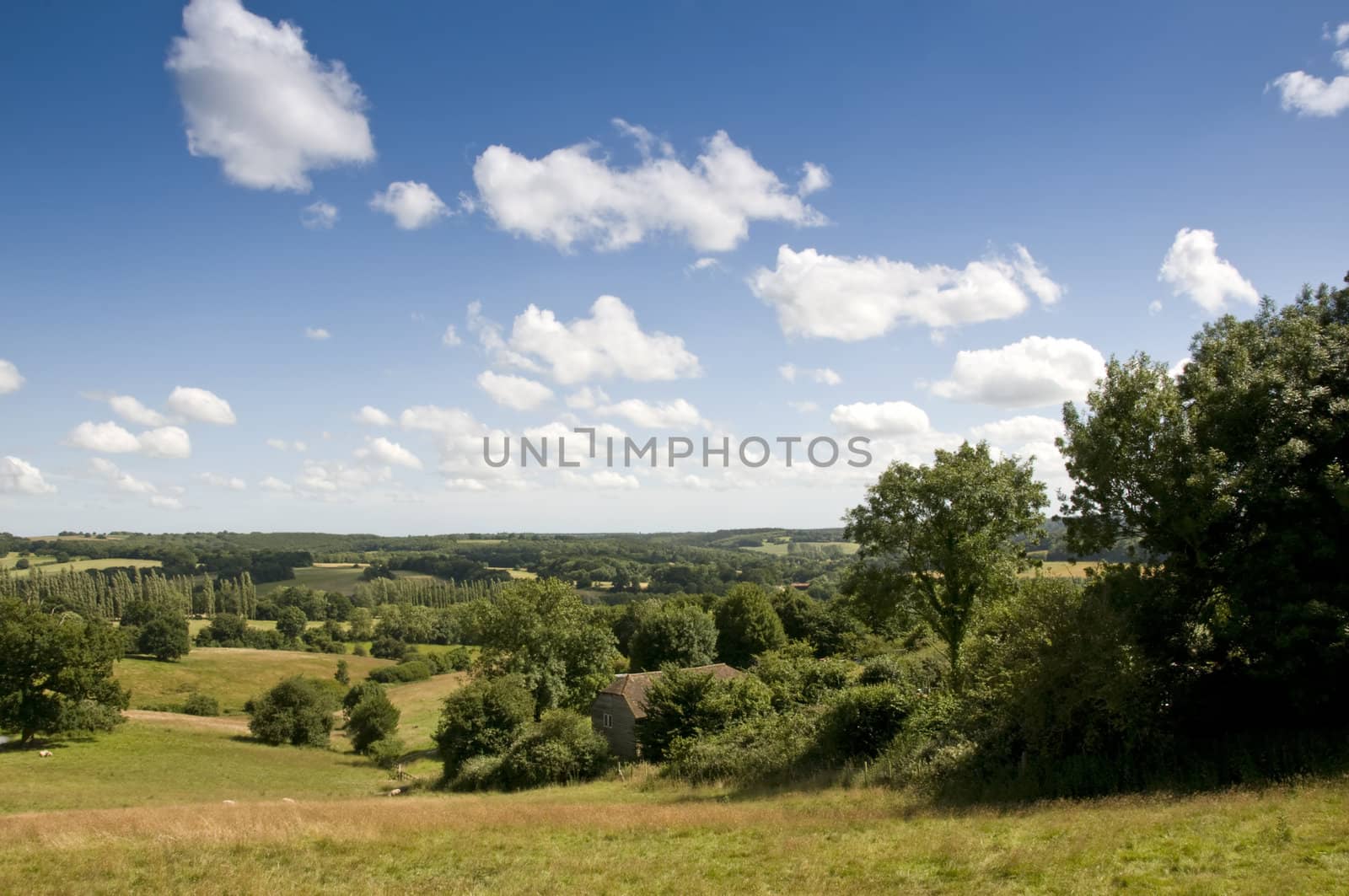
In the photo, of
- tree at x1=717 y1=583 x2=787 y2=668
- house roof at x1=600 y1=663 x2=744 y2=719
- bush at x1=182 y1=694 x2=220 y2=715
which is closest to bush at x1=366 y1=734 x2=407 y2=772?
house roof at x1=600 y1=663 x2=744 y2=719

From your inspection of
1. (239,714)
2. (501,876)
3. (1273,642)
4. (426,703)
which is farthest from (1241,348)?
(239,714)

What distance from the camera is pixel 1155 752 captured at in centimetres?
1880

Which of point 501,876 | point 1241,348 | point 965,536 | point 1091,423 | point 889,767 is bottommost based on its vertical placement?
point 889,767

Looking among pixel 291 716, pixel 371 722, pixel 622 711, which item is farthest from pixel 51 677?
pixel 622 711

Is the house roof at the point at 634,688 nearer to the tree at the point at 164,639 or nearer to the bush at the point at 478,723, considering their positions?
the bush at the point at 478,723

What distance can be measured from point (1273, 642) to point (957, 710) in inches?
372

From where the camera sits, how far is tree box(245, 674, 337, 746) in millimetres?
61656

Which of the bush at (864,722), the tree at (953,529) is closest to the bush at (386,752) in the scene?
the bush at (864,722)

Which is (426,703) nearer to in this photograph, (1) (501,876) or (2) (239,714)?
(2) (239,714)

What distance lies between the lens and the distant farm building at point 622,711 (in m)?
45.2

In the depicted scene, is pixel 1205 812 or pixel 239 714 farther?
pixel 239 714

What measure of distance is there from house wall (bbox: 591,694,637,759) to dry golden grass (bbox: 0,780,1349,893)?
26.8 metres

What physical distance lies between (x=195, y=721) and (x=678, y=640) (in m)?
45.8

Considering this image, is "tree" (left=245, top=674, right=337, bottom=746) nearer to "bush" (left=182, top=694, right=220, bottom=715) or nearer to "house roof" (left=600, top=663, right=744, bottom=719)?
"bush" (left=182, top=694, right=220, bottom=715)
